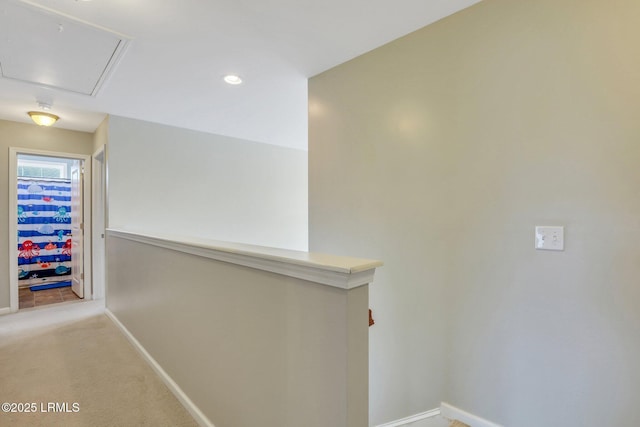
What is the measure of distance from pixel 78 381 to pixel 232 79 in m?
2.45

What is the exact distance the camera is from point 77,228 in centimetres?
423

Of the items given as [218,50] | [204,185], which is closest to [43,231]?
[204,185]

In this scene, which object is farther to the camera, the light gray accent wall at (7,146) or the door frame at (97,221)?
the door frame at (97,221)

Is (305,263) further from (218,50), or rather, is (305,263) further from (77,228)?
(77,228)

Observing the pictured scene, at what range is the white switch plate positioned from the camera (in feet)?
4.73

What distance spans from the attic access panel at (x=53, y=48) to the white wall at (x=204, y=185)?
0.92 metres

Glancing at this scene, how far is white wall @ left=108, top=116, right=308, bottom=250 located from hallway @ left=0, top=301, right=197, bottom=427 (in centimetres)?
115

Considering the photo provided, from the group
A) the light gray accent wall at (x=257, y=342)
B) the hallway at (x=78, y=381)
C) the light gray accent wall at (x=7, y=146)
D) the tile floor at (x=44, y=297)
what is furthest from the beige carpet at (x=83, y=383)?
the tile floor at (x=44, y=297)

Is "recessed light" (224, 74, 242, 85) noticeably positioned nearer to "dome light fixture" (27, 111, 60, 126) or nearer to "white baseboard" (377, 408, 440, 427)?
"dome light fixture" (27, 111, 60, 126)

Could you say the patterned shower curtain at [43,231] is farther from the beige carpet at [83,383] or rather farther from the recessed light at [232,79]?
the recessed light at [232,79]

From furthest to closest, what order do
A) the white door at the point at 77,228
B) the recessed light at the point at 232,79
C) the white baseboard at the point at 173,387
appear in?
the white door at the point at 77,228, the recessed light at the point at 232,79, the white baseboard at the point at 173,387

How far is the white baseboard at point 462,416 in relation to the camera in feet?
5.47

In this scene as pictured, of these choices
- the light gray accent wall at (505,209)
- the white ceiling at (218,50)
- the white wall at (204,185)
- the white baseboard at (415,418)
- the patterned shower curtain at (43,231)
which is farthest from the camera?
the patterned shower curtain at (43,231)

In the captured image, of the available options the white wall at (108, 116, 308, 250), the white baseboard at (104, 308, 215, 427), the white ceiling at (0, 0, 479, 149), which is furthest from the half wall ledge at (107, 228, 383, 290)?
the white wall at (108, 116, 308, 250)
